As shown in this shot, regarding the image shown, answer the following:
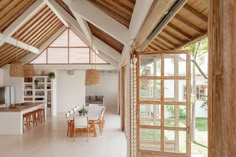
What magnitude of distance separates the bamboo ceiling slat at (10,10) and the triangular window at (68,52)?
4.44 meters

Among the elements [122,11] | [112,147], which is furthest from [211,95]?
[112,147]

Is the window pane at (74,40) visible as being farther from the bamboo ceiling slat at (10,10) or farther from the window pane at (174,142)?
the window pane at (174,142)

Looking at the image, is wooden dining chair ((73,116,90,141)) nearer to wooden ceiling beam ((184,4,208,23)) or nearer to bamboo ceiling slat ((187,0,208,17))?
wooden ceiling beam ((184,4,208,23))

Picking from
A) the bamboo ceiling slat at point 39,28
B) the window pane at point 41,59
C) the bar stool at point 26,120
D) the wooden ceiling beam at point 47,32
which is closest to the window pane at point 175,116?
the bar stool at point 26,120

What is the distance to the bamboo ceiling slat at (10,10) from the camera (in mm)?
7859

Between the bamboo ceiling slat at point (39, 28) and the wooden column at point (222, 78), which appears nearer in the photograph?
the wooden column at point (222, 78)

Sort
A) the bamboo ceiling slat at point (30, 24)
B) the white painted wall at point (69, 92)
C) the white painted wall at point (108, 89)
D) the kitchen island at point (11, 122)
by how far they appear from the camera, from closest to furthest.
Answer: the kitchen island at point (11, 122) < the bamboo ceiling slat at point (30, 24) < the white painted wall at point (69, 92) < the white painted wall at point (108, 89)

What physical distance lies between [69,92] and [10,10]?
705 cm

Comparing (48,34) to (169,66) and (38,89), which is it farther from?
(169,66)

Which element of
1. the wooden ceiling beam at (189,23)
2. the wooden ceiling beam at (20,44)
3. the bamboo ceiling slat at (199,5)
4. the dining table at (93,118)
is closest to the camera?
the bamboo ceiling slat at (199,5)

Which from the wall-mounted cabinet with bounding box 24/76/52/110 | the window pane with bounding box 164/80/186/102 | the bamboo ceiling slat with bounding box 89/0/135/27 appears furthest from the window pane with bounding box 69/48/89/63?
the window pane with bounding box 164/80/186/102

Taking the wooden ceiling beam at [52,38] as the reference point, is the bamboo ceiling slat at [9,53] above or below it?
below

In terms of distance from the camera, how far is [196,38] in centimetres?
396

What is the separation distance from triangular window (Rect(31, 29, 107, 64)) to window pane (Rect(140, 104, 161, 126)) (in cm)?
878
